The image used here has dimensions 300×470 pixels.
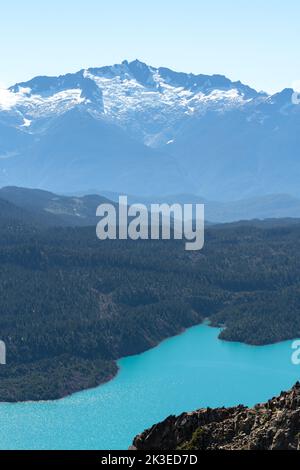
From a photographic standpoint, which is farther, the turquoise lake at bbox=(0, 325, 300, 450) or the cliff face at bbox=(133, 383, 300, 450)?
the turquoise lake at bbox=(0, 325, 300, 450)

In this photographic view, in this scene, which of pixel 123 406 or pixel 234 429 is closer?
pixel 234 429

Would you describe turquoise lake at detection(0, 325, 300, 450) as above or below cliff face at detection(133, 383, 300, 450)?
below

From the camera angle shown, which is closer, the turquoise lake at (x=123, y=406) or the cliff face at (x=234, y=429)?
the cliff face at (x=234, y=429)

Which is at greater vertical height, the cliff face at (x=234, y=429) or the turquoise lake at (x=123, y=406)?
the cliff face at (x=234, y=429)

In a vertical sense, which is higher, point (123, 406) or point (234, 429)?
point (234, 429)
